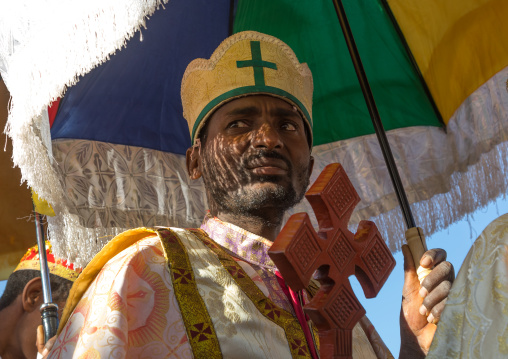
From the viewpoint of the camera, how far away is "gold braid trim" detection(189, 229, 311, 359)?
96.3 inches

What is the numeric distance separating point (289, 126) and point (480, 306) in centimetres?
176

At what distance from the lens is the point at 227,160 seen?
2.94 meters

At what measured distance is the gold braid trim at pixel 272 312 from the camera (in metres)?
2.45

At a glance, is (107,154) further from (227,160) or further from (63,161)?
(227,160)

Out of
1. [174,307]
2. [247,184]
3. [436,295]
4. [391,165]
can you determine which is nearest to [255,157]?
[247,184]

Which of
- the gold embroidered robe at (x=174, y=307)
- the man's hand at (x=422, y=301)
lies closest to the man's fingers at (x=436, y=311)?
the man's hand at (x=422, y=301)

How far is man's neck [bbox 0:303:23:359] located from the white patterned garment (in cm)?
350

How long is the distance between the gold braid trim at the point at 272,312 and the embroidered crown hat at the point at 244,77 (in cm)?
81

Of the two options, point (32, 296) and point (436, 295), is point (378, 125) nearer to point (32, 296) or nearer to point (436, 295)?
point (436, 295)

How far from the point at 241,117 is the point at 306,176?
355 mm

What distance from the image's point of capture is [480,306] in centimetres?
142

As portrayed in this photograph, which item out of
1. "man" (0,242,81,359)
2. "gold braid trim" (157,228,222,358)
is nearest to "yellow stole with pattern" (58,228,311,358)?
"gold braid trim" (157,228,222,358)

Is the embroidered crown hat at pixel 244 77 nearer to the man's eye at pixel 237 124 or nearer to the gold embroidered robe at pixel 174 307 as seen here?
the man's eye at pixel 237 124

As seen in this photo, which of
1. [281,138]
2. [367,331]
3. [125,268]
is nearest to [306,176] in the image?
[281,138]
